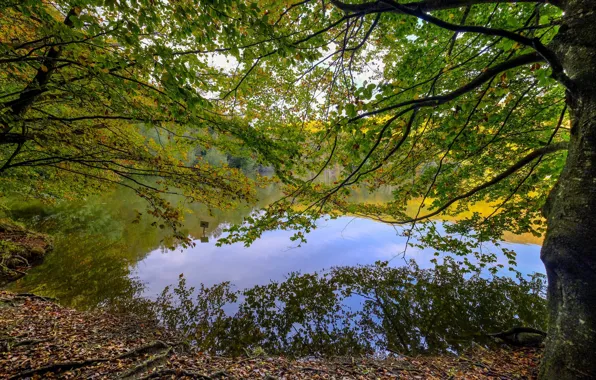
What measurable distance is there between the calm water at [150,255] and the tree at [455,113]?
145 inches

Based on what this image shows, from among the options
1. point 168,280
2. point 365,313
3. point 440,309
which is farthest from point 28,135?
point 440,309

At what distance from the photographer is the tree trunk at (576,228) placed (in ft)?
5.10

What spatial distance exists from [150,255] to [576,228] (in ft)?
49.8

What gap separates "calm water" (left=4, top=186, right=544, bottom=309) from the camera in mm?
8969

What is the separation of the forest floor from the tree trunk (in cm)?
354

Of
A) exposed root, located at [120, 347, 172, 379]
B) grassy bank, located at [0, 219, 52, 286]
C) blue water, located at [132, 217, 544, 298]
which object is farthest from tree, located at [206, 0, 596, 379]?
grassy bank, located at [0, 219, 52, 286]

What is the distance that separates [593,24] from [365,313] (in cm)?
875

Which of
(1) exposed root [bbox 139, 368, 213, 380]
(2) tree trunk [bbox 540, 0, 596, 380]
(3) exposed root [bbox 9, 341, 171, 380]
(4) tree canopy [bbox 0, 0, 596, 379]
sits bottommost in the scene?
(1) exposed root [bbox 139, 368, 213, 380]

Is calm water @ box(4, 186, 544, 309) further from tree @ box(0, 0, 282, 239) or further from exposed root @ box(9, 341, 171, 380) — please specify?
exposed root @ box(9, 341, 171, 380)

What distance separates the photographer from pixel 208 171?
14.5 feet

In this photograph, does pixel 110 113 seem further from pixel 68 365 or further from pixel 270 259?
pixel 270 259

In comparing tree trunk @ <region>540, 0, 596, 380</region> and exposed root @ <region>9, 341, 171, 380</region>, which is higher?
tree trunk @ <region>540, 0, 596, 380</region>

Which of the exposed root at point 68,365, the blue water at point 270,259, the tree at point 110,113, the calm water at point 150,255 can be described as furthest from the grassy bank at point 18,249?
the exposed root at point 68,365

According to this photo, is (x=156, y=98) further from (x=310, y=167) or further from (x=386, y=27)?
(x=386, y=27)
